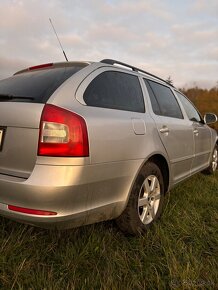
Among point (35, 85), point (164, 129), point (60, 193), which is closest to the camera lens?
point (60, 193)

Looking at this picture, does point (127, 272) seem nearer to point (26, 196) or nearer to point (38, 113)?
point (26, 196)

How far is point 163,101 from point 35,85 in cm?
172

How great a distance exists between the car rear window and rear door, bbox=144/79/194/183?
108cm

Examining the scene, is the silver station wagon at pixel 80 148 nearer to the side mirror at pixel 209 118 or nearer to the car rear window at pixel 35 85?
the car rear window at pixel 35 85

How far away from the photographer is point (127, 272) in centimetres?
203

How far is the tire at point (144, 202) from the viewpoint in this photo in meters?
2.53

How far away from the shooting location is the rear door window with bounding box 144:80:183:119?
3.20m

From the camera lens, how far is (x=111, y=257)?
2207 millimetres

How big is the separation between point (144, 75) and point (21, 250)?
218cm

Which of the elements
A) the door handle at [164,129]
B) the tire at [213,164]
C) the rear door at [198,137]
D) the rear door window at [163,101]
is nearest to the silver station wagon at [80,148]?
the door handle at [164,129]

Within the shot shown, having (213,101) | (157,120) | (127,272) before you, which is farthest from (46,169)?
(213,101)

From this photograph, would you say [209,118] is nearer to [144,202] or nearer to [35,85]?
[144,202]

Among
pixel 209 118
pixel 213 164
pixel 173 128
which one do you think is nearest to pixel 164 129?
pixel 173 128

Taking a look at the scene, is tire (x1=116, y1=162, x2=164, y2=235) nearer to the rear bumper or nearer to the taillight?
the rear bumper
